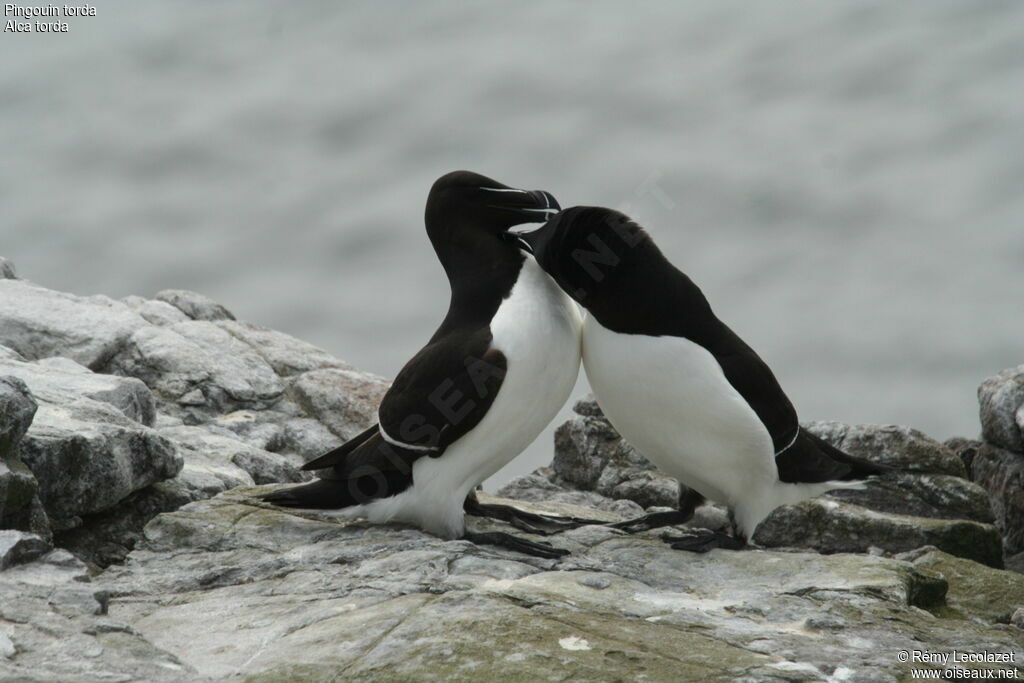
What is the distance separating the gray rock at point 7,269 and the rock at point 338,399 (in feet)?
8.88

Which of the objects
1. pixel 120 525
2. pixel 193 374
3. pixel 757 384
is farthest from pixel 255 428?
pixel 757 384

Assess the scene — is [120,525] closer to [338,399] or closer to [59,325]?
[59,325]

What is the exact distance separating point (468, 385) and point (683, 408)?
970mm

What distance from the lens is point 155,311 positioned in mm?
10211

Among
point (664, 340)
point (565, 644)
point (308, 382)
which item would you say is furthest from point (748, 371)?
point (308, 382)

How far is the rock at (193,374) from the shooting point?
8828 millimetres

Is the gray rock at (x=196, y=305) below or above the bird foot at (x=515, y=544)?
above

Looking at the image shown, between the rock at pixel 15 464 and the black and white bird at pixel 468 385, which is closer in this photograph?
the rock at pixel 15 464

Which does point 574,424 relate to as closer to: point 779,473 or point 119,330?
point 779,473

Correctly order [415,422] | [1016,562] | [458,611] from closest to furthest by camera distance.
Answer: [458,611], [415,422], [1016,562]

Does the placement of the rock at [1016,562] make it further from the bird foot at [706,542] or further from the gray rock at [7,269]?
the gray rock at [7,269]

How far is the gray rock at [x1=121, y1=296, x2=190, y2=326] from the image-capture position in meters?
10.1

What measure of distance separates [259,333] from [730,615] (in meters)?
6.96

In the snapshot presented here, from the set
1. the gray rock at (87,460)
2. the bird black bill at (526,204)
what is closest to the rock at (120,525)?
the gray rock at (87,460)
